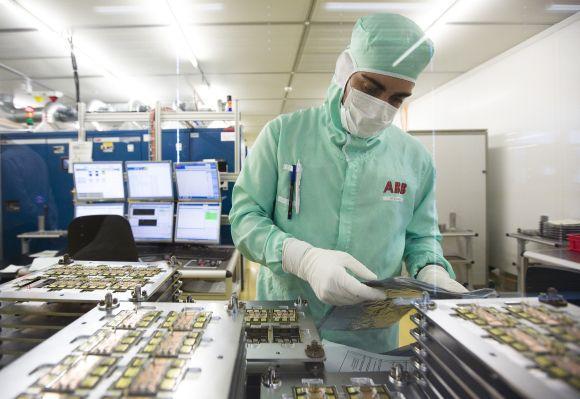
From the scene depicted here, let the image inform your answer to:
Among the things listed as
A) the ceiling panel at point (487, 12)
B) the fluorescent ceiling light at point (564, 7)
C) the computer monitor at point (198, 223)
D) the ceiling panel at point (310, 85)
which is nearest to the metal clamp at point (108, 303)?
the fluorescent ceiling light at point (564, 7)

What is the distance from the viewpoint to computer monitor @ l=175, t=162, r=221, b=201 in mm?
2818

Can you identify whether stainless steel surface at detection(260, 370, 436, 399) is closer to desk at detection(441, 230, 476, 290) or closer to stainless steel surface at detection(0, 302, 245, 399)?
stainless steel surface at detection(0, 302, 245, 399)

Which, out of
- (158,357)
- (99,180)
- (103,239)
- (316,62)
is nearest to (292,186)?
(158,357)

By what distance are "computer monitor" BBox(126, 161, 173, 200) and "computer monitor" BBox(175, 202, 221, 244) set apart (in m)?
0.21

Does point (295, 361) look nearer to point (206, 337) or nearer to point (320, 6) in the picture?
point (206, 337)

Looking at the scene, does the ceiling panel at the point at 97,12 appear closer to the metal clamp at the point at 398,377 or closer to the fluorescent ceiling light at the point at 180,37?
the fluorescent ceiling light at the point at 180,37

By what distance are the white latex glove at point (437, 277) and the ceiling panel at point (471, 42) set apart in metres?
1.37

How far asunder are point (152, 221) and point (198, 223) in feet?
1.38

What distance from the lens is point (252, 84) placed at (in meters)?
4.51

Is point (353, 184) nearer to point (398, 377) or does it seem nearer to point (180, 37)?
point (398, 377)

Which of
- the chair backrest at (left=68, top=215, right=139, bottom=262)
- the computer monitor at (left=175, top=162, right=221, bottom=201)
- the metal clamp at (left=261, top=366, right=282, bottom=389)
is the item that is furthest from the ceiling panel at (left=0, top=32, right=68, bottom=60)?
the metal clamp at (left=261, top=366, right=282, bottom=389)

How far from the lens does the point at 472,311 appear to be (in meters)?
0.57

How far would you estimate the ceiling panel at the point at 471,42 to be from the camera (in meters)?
2.04

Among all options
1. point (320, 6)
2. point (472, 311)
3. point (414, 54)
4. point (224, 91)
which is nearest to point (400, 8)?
point (320, 6)
